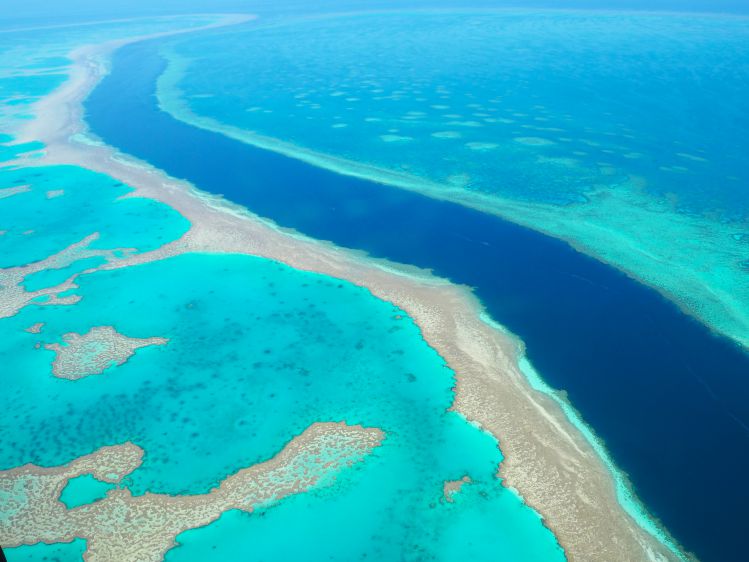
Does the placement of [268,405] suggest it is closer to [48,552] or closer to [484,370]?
[48,552]

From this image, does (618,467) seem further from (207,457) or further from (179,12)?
(179,12)

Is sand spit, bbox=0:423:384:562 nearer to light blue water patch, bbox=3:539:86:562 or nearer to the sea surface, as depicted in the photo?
light blue water patch, bbox=3:539:86:562

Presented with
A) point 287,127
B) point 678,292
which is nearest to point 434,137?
point 287,127

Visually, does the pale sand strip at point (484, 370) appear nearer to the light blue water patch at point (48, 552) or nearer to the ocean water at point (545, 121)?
the ocean water at point (545, 121)

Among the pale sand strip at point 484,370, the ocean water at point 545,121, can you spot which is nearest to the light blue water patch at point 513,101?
the ocean water at point 545,121

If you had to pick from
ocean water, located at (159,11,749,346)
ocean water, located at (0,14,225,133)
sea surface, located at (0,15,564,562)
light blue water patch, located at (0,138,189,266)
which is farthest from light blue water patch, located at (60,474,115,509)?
ocean water, located at (0,14,225,133)
